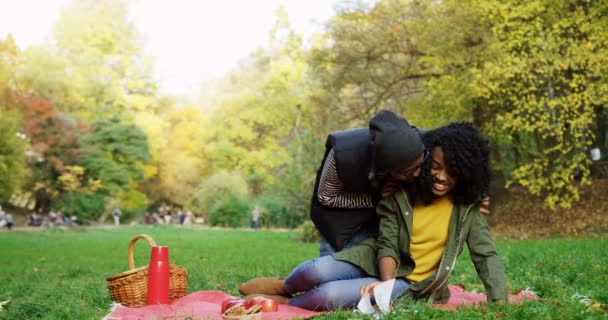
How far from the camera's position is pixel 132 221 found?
38.7 m

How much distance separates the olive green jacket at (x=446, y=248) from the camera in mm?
3810

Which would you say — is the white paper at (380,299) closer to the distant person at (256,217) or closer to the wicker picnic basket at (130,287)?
the wicker picnic basket at (130,287)

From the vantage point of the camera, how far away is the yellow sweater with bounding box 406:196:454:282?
12.9 feet

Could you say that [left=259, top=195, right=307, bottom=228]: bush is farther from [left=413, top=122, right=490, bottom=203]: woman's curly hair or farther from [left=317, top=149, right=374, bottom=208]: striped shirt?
[left=413, top=122, right=490, bottom=203]: woman's curly hair

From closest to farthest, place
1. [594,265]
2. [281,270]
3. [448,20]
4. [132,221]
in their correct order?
[594,265], [281,270], [448,20], [132,221]

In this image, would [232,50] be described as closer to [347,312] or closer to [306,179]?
[306,179]

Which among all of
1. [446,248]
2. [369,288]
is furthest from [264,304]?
[446,248]

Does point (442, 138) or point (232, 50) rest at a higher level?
point (232, 50)

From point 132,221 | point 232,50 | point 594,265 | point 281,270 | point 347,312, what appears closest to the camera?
point 347,312

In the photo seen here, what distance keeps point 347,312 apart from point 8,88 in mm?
29434

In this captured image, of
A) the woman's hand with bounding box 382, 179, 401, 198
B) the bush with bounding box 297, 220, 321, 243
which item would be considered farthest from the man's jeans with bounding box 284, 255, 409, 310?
the bush with bounding box 297, 220, 321, 243

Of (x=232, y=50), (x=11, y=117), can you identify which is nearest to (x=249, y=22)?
(x=232, y=50)

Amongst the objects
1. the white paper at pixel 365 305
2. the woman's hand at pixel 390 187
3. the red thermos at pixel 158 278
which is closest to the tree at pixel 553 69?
the woman's hand at pixel 390 187

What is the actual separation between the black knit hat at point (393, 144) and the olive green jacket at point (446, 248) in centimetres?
49
